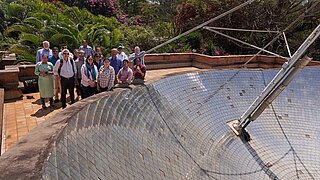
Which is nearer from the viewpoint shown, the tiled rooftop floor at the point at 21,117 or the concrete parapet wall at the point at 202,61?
the tiled rooftop floor at the point at 21,117

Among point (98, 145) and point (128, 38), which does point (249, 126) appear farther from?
point (128, 38)

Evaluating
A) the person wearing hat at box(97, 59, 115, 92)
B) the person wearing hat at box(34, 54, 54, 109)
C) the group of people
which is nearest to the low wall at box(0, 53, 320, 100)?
the group of people

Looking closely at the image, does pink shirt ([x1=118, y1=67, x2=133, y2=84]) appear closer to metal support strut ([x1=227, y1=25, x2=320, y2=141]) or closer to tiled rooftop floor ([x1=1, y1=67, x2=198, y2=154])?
tiled rooftop floor ([x1=1, y1=67, x2=198, y2=154])

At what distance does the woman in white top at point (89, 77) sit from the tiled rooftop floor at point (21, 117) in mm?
943

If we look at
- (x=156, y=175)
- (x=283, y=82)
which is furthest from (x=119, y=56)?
(x=156, y=175)

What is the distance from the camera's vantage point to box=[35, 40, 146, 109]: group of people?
5434 mm

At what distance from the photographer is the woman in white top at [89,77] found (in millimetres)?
5648

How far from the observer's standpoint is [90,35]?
993 cm

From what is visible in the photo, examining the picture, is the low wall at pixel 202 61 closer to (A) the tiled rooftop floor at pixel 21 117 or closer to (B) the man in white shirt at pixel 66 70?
(A) the tiled rooftop floor at pixel 21 117

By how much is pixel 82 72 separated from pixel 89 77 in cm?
17

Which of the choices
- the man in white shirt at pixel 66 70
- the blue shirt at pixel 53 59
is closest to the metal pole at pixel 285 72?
the man in white shirt at pixel 66 70

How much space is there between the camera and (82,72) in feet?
18.8

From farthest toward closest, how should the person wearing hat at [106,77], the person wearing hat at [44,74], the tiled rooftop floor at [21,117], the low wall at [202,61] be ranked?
the low wall at [202,61] < the person wearing hat at [44,74] < the person wearing hat at [106,77] < the tiled rooftop floor at [21,117]

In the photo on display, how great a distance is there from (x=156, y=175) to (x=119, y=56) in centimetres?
417
